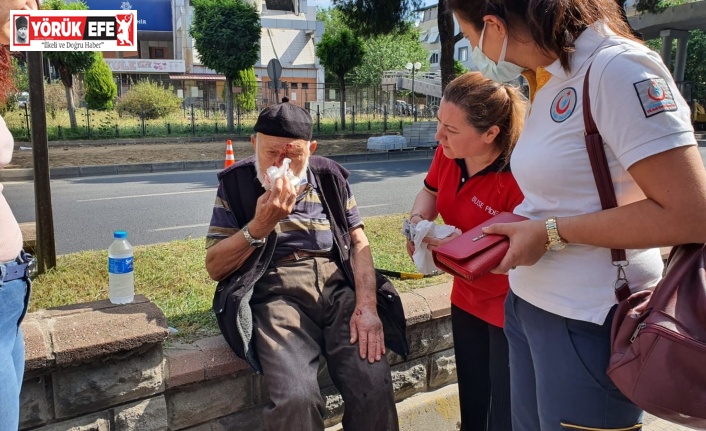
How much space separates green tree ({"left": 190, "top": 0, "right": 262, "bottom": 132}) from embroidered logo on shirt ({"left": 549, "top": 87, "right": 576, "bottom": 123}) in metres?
20.7

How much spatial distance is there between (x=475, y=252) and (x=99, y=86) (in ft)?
78.4

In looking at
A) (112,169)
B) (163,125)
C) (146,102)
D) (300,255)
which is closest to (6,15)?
(300,255)

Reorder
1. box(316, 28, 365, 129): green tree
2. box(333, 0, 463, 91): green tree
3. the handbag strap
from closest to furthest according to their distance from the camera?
1. the handbag strap
2. box(333, 0, 463, 91): green tree
3. box(316, 28, 365, 129): green tree

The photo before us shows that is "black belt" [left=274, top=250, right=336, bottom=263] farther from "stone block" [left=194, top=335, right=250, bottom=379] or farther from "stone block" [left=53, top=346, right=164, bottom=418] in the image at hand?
"stone block" [left=53, top=346, right=164, bottom=418]

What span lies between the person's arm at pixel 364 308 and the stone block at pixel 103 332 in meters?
0.75

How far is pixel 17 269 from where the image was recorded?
1530 mm

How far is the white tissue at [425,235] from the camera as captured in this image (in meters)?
2.24

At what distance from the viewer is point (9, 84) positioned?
1862 millimetres

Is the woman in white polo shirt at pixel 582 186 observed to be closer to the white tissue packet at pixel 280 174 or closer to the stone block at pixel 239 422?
the white tissue packet at pixel 280 174

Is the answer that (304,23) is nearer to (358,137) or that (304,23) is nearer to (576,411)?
(358,137)

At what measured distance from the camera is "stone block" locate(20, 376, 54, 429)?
196 cm

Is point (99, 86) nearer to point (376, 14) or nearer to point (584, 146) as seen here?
point (376, 14)

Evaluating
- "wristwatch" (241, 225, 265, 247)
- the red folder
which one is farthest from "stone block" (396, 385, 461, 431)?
the red folder

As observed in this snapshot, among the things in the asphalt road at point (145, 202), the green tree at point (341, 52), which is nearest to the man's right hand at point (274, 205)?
the asphalt road at point (145, 202)
